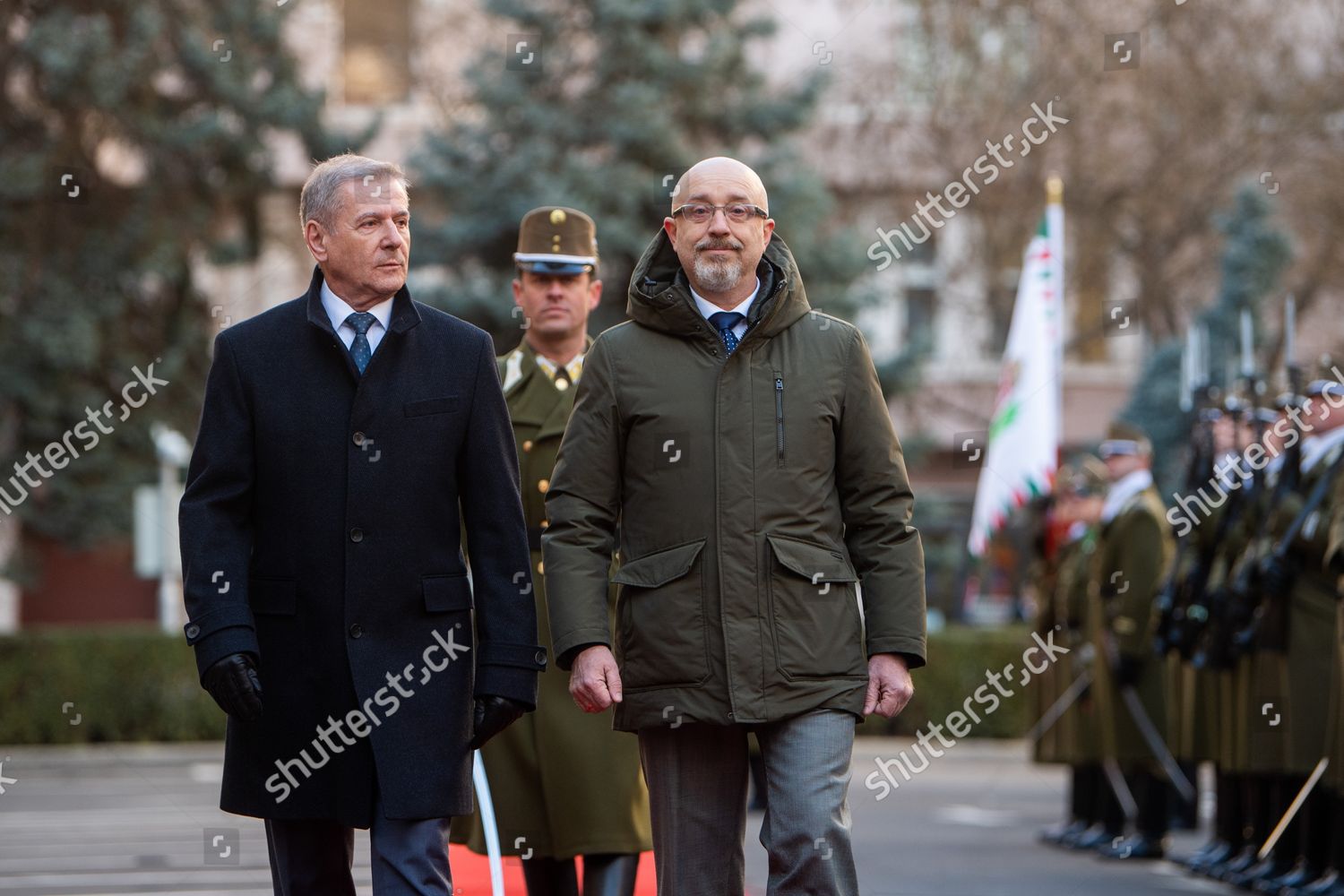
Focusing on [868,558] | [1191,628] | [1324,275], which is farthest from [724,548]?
[1324,275]

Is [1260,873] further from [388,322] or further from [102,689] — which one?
[102,689]

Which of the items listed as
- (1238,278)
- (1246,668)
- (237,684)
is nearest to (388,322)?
(237,684)

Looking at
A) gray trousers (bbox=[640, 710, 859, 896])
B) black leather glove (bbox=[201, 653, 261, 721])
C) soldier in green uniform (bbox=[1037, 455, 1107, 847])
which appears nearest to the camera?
black leather glove (bbox=[201, 653, 261, 721])

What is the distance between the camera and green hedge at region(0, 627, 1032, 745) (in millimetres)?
22469

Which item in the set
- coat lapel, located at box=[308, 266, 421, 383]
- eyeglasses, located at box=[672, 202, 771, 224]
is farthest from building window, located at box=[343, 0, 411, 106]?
coat lapel, located at box=[308, 266, 421, 383]

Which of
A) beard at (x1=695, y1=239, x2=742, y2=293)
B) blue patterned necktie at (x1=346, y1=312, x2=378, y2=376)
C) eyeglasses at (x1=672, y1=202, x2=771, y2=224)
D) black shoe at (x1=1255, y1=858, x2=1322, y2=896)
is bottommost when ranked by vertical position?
black shoe at (x1=1255, y1=858, x2=1322, y2=896)

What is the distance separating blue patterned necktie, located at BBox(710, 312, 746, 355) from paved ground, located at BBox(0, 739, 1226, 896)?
276 centimetres

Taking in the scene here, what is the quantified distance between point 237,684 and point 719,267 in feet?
5.41

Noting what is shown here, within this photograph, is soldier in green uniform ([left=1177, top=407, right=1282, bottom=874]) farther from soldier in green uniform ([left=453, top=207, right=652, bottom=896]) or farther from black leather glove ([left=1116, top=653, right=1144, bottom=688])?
soldier in green uniform ([left=453, top=207, right=652, bottom=896])

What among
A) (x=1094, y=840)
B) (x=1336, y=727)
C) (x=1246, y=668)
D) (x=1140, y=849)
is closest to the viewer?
(x=1336, y=727)

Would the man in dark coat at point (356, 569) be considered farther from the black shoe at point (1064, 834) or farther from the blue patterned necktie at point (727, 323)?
the black shoe at point (1064, 834)

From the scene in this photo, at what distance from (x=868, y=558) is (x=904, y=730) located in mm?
18180

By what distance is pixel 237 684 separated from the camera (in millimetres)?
5449

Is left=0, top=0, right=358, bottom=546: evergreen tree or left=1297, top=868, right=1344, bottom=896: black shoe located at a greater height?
left=0, top=0, right=358, bottom=546: evergreen tree
